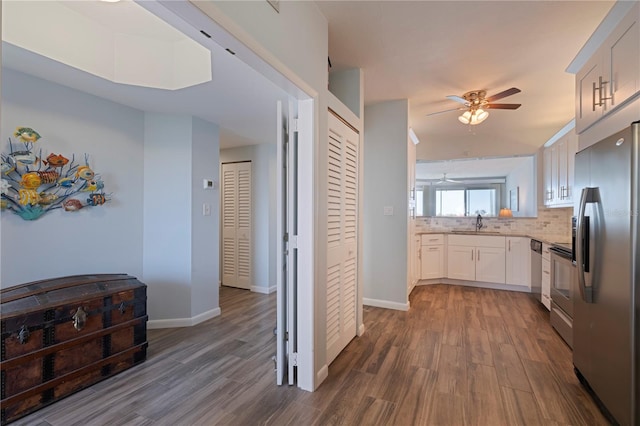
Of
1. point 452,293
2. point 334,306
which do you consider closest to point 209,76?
point 334,306

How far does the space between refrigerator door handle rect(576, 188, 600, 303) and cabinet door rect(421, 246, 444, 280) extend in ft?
10.00

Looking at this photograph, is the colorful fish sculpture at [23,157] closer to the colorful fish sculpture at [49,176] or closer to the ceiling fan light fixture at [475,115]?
the colorful fish sculpture at [49,176]

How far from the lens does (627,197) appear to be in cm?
172

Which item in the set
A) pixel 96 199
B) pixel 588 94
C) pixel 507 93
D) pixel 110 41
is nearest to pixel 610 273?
pixel 588 94

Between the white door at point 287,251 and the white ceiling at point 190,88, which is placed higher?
the white ceiling at point 190,88

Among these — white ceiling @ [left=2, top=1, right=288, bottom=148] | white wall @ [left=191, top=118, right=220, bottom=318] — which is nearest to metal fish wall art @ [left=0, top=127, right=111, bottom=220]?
white ceiling @ [left=2, top=1, right=288, bottom=148]

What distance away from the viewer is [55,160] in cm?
258

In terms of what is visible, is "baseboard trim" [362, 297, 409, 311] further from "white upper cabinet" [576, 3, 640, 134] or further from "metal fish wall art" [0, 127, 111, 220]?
"metal fish wall art" [0, 127, 111, 220]

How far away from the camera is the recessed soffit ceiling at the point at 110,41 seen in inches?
82.2

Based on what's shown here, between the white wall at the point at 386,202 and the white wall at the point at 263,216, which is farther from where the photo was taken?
the white wall at the point at 263,216

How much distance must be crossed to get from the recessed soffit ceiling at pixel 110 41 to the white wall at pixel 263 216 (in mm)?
2228

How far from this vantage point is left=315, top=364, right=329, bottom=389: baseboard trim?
224 centimetres

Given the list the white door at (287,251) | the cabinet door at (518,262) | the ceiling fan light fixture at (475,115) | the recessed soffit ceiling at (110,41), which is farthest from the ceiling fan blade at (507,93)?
the recessed soffit ceiling at (110,41)

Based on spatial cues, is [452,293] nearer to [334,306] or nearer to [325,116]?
[334,306]
